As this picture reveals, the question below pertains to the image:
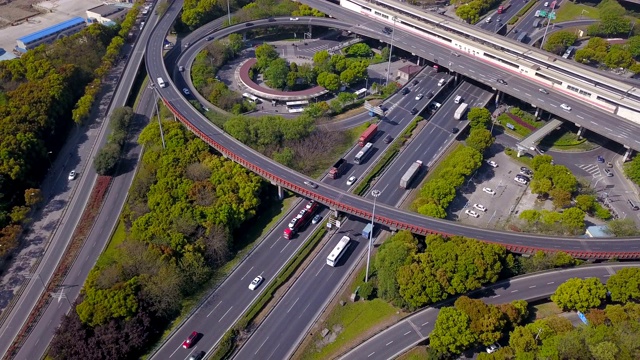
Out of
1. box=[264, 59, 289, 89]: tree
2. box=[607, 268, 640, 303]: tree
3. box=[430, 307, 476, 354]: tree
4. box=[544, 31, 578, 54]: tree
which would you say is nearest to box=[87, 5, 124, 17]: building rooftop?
box=[264, 59, 289, 89]: tree

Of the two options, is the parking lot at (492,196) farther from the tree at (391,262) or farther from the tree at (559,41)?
the tree at (559,41)

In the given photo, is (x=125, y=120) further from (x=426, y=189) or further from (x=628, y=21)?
(x=628, y=21)

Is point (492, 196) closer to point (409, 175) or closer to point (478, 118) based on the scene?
point (409, 175)

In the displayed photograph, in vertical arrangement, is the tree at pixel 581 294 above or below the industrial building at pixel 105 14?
below

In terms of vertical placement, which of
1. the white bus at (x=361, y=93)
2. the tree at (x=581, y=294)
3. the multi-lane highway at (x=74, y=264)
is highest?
the white bus at (x=361, y=93)

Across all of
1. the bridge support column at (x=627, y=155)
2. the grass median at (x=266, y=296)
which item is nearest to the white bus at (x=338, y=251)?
the grass median at (x=266, y=296)

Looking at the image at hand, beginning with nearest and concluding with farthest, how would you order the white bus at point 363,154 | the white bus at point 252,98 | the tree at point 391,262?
the tree at point 391,262
the white bus at point 363,154
the white bus at point 252,98

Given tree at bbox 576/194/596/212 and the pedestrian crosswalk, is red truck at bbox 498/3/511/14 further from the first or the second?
tree at bbox 576/194/596/212
